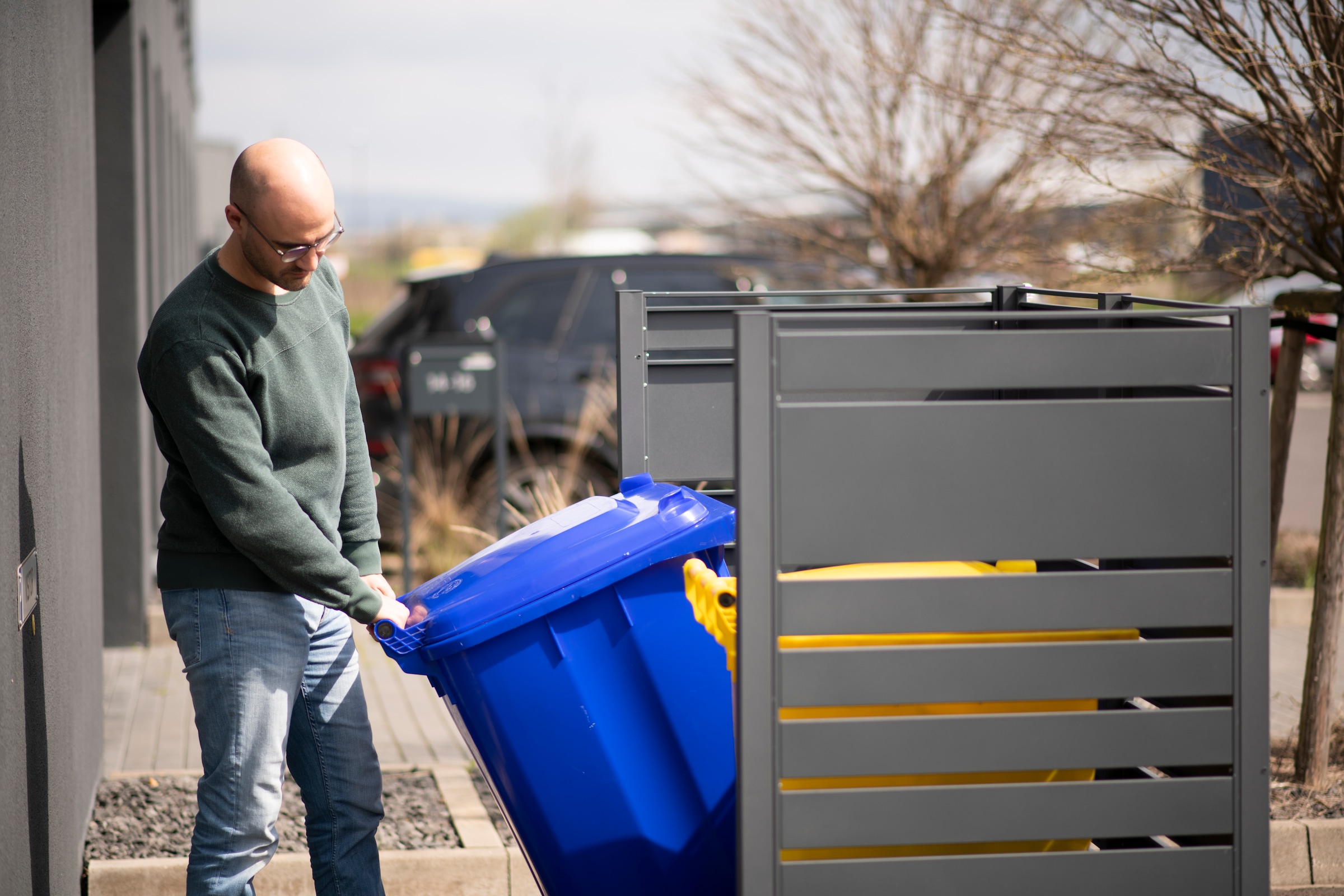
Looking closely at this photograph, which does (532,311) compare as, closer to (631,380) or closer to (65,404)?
(65,404)

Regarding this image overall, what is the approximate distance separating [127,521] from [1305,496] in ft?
30.8

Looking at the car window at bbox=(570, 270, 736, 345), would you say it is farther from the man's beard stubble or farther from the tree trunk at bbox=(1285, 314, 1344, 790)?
the man's beard stubble

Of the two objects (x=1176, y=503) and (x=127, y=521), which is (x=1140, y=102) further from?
(x=127, y=521)

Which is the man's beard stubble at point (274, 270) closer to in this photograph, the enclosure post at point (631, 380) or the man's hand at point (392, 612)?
the man's hand at point (392, 612)

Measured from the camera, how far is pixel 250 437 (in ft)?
7.48

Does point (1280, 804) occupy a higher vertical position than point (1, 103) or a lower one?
lower

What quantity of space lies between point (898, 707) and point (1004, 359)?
22.6 inches

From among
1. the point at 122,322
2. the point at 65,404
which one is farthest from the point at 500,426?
the point at 65,404

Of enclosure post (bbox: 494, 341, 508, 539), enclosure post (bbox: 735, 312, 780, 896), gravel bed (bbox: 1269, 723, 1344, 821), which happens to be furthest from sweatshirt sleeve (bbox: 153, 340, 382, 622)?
enclosure post (bbox: 494, 341, 508, 539)

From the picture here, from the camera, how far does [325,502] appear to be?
8.19ft

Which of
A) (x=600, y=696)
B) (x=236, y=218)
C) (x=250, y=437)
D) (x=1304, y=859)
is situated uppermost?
(x=236, y=218)

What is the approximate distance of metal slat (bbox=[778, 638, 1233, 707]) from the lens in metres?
1.94

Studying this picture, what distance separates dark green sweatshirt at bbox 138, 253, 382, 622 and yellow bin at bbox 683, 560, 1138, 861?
68cm

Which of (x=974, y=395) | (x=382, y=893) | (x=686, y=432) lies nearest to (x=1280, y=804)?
(x=974, y=395)
